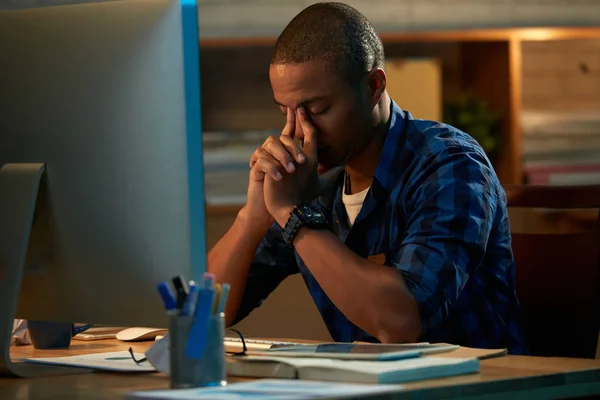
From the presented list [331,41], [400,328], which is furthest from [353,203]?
[400,328]

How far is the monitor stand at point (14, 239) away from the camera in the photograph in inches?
55.2

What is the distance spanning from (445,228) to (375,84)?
40 centimetres

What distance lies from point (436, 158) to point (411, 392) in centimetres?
82

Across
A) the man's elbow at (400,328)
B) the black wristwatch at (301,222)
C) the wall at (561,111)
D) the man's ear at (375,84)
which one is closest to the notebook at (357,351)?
the man's elbow at (400,328)

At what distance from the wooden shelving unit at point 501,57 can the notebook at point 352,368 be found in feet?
8.86

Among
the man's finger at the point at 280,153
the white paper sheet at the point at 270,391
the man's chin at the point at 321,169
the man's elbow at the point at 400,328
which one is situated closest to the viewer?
the white paper sheet at the point at 270,391

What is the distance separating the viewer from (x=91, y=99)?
1369 mm

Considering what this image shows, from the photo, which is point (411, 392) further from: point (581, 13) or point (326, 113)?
point (581, 13)

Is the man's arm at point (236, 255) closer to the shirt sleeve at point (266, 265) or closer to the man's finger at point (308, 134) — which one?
the shirt sleeve at point (266, 265)

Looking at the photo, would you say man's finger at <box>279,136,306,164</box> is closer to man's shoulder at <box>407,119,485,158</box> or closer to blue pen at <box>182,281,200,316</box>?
man's shoulder at <box>407,119,485,158</box>

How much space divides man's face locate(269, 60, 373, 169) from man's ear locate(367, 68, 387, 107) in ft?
0.05

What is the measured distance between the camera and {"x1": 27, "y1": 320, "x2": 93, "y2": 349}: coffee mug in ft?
5.69

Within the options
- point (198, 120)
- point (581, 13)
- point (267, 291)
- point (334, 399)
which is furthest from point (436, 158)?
point (581, 13)

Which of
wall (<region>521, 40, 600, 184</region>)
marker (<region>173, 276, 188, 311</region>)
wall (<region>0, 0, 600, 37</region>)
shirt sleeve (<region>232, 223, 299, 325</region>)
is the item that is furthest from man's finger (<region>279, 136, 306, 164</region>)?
wall (<region>521, 40, 600, 184</region>)
